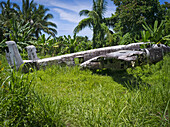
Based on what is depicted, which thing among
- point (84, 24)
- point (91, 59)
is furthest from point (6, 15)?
point (91, 59)

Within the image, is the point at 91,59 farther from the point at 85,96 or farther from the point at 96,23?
the point at 96,23

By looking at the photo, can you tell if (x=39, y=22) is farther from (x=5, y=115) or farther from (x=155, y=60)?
(x=5, y=115)

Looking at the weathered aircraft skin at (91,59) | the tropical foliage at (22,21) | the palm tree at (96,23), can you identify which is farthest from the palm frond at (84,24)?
the weathered aircraft skin at (91,59)

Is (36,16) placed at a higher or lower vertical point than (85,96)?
higher

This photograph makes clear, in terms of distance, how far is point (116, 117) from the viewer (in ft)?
6.79

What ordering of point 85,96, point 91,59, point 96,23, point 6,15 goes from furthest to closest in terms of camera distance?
point 6,15 → point 96,23 → point 91,59 → point 85,96

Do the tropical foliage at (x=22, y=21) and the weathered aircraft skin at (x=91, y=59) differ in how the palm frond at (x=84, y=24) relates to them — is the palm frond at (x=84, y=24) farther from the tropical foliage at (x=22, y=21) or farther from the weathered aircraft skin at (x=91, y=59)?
the weathered aircraft skin at (x=91, y=59)

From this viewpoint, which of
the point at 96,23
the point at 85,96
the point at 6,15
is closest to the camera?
the point at 85,96

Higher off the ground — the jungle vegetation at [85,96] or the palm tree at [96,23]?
the palm tree at [96,23]

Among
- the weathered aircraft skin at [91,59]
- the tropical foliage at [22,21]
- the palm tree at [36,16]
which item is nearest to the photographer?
the weathered aircraft skin at [91,59]

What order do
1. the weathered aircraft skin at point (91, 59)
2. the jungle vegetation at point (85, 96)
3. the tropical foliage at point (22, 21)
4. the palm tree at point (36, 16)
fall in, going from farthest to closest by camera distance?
1. the palm tree at point (36, 16)
2. the tropical foliage at point (22, 21)
3. the weathered aircraft skin at point (91, 59)
4. the jungle vegetation at point (85, 96)

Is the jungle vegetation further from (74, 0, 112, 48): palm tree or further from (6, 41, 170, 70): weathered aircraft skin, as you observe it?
(74, 0, 112, 48): palm tree

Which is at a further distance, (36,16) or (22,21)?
(36,16)

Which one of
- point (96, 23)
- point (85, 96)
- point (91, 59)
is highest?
point (96, 23)
